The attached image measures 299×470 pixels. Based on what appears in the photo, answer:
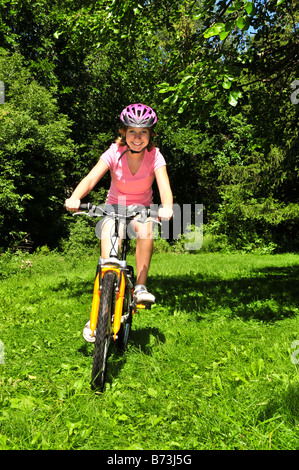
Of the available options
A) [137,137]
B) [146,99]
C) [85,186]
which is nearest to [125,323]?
[85,186]

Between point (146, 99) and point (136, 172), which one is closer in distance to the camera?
point (136, 172)

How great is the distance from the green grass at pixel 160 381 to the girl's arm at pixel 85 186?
1410 millimetres

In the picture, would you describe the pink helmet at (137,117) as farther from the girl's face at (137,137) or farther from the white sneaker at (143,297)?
the white sneaker at (143,297)

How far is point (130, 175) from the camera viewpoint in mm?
3633

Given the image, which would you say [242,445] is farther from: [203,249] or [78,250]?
[203,249]

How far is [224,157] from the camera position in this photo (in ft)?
72.9

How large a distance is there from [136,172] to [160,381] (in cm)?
183

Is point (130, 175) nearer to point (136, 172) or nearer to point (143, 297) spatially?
point (136, 172)

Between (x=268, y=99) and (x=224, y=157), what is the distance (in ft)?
45.9

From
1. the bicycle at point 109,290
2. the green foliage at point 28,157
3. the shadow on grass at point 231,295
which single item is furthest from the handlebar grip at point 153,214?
the green foliage at point 28,157

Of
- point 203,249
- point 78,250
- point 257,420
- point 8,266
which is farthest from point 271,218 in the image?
point 257,420

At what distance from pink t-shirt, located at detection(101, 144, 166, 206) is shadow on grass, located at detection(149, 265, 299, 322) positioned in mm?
2393

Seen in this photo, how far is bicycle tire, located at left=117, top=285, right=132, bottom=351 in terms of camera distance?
12.0 feet

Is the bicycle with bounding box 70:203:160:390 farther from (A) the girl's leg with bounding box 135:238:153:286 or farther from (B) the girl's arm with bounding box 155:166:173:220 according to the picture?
(A) the girl's leg with bounding box 135:238:153:286
